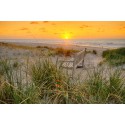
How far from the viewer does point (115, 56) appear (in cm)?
Result: 369

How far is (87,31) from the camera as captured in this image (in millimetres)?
3672

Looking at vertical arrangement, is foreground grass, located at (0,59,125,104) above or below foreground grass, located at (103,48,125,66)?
below

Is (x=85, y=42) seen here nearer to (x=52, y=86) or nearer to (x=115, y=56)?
(x=115, y=56)

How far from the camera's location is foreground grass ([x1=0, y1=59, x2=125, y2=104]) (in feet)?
11.9

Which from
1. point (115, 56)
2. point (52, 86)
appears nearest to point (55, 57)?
point (52, 86)

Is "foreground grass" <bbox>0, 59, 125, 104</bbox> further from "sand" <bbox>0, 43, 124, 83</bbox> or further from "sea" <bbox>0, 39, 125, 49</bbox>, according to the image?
"sea" <bbox>0, 39, 125, 49</bbox>

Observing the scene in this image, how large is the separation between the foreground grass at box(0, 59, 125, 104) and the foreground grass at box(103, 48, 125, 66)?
0.28ft

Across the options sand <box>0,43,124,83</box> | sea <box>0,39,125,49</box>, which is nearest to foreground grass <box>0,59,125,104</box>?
sand <box>0,43,124,83</box>

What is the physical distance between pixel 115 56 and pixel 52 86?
2.18 feet

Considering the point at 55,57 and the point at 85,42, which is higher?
the point at 85,42
